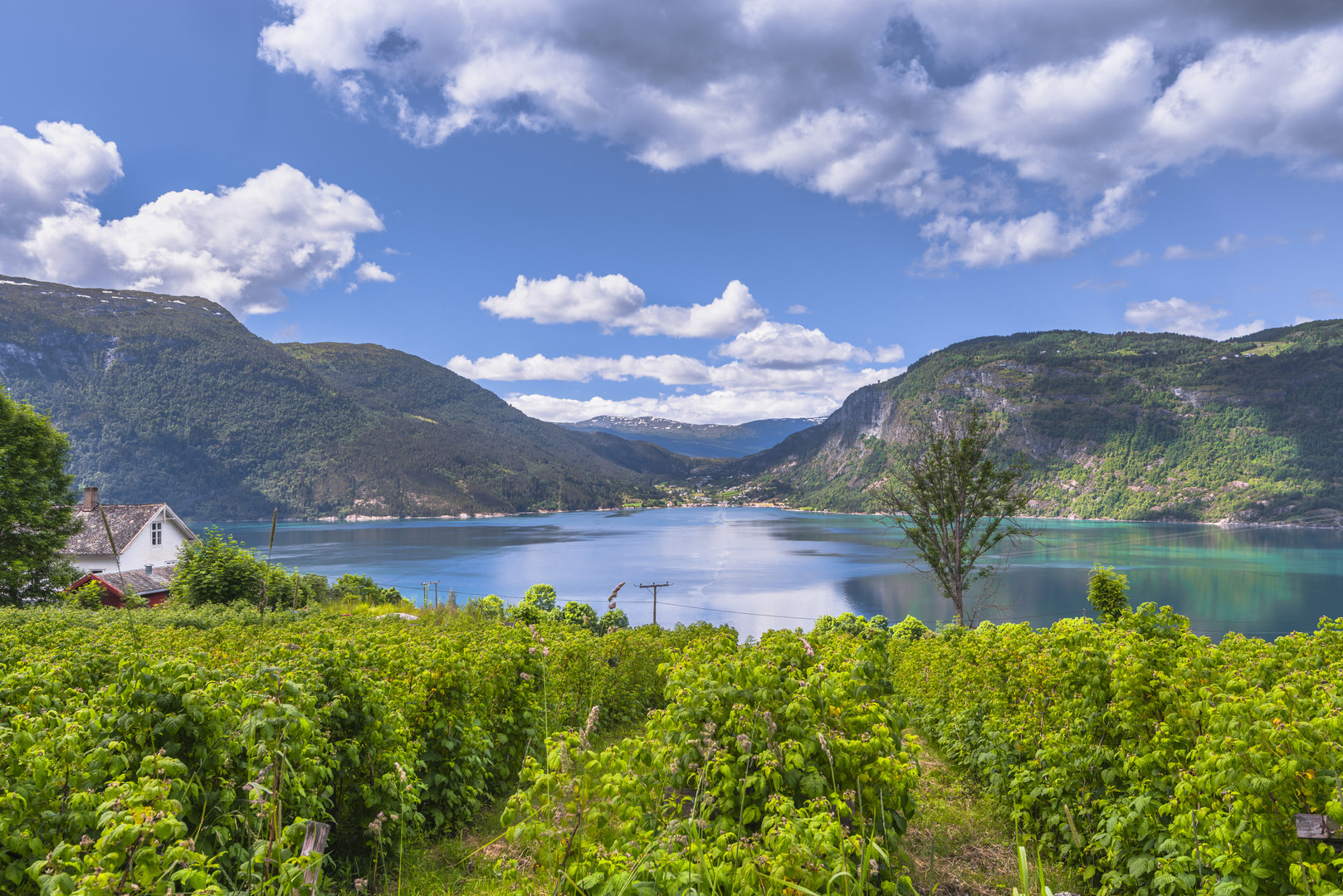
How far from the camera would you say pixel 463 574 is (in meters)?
62.7

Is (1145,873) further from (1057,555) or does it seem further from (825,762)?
(1057,555)

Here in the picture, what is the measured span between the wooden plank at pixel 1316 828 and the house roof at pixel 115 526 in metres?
37.8

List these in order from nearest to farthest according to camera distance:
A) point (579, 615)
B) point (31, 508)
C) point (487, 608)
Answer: point (31, 508) → point (487, 608) → point (579, 615)

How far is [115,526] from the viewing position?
98.6 feet

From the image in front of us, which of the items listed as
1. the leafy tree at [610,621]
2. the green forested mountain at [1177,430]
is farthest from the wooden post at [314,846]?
the green forested mountain at [1177,430]

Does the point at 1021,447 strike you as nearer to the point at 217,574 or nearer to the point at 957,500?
the point at 957,500

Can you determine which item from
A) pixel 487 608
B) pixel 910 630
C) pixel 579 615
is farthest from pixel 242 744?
pixel 579 615

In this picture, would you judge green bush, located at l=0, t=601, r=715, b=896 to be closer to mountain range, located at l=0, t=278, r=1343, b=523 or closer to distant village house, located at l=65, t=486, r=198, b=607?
distant village house, located at l=65, t=486, r=198, b=607

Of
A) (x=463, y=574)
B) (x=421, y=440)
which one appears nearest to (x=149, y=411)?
(x=421, y=440)

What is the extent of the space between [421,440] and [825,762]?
20981cm

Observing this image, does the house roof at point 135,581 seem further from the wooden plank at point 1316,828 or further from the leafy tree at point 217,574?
the wooden plank at point 1316,828

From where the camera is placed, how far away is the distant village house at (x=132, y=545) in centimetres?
2842

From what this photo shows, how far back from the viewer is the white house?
2908cm

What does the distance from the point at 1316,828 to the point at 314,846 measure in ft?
12.4
